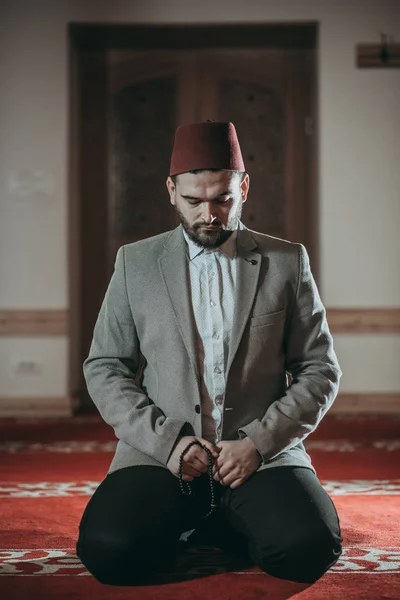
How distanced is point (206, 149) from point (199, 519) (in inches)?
34.7

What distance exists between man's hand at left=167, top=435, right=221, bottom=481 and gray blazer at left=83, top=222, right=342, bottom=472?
3 centimetres

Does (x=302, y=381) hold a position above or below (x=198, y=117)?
below

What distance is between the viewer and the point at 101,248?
5.76 metres

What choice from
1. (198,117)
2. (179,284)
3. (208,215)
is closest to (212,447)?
(179,284)

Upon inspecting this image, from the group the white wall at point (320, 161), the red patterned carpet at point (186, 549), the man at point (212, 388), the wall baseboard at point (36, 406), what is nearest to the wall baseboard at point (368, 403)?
the white wall at point (320, 161)

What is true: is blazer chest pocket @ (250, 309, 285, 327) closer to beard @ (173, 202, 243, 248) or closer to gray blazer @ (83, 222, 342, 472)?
gray blazer @ (83, 222, 342, 472)

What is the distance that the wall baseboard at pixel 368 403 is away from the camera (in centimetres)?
544

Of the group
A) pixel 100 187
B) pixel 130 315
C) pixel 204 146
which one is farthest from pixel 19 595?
pixel 100 187

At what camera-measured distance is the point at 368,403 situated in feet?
17.8

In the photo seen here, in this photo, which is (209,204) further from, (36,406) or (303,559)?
(36,406)

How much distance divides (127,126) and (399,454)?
2.81 metres

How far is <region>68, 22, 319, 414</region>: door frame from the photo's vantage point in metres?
5.61

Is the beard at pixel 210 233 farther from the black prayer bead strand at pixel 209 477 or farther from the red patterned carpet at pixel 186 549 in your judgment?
the red patterned carpet at pixel 186 549

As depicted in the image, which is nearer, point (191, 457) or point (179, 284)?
point (191, 457)
